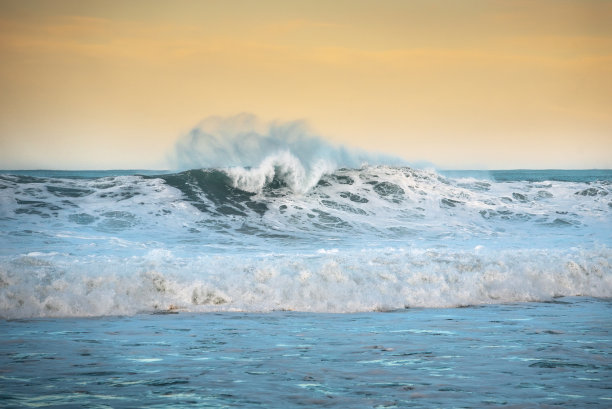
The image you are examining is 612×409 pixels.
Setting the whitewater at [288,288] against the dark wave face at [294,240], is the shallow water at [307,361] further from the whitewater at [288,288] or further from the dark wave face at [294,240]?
the dark wave face at [294,240]

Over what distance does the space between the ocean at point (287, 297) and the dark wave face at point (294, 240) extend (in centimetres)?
4

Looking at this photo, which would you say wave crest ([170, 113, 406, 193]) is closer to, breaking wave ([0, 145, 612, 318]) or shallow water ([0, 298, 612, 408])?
breaking wave ([0, 145, 612, 318])

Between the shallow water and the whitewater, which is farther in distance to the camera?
the whitewater

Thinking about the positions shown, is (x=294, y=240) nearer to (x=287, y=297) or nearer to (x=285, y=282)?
(x=285, y=282)

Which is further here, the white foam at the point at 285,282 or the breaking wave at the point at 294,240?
the breaking wave at the point at 294,240

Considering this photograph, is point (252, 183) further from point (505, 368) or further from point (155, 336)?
point (505, 368)

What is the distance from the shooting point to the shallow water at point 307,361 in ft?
12.6

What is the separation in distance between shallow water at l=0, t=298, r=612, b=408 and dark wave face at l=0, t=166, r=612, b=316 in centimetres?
104

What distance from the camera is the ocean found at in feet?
13.6

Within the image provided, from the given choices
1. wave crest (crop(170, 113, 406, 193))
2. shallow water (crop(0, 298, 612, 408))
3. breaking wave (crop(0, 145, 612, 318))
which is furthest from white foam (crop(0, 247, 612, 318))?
wave crest (crop(170, 113, 406, 193))

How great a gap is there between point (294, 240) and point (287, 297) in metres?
5.27

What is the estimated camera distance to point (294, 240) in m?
13.4

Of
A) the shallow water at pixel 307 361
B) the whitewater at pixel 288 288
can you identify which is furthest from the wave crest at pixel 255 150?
the shallow water at pixel 307 361

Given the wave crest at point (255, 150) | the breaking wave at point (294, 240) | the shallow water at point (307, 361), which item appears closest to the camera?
the shallow water at point (307, 361)
